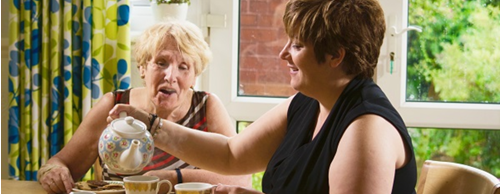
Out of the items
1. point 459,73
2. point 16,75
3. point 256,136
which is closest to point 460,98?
point 459,73

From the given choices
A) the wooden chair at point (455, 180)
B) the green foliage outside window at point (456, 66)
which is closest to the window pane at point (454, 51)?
the green foliage outside window at point (456, 66)

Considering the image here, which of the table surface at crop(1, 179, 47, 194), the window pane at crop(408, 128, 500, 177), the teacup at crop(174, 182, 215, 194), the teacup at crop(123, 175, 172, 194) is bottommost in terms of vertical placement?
the window pane at crop(408, 128, 500, 177)

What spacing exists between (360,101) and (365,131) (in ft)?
0.37

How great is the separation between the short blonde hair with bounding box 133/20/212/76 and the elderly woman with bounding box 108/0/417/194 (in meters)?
0.73

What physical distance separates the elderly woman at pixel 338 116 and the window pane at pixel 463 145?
4.86 ft

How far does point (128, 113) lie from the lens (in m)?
2.01

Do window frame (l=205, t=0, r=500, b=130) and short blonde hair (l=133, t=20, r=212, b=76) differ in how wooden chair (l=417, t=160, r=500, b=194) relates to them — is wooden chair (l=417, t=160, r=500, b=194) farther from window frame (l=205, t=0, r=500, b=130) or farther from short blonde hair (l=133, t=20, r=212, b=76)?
window frame (l=205, t=0, r=500, b=130)

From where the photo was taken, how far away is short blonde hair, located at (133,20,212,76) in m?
2.55

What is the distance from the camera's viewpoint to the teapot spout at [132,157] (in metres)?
1.75

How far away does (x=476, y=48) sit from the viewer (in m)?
3.19

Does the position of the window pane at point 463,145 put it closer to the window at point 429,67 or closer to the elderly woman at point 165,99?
the window at point 429,67

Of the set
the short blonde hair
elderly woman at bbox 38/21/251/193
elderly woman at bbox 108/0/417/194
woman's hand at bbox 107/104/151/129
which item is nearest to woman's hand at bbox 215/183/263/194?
elderly woman at bbox 108/0/417/194

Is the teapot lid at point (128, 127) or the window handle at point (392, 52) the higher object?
the window handle at point (392, 52)

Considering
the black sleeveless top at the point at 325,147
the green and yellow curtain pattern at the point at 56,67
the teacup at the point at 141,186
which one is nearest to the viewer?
the black sleeveless top at the point at 325,147
